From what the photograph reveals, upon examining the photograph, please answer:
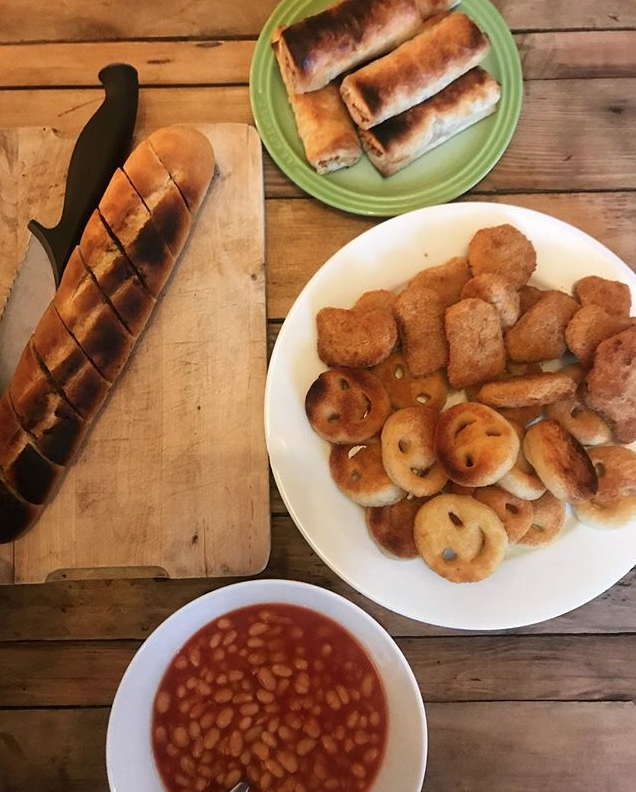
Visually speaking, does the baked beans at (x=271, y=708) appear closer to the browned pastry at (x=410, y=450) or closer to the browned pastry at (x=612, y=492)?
the browned pastry at (x=410, y=450)

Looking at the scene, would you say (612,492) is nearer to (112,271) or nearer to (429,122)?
(429,122)

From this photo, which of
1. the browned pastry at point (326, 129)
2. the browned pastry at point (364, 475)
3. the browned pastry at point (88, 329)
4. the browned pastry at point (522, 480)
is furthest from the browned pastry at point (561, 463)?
the browned pastry at point (88, 329)

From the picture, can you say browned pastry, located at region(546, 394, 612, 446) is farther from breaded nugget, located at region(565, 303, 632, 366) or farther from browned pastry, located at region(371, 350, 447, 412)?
browned pastry, located at region(371, 350, 447, 412)

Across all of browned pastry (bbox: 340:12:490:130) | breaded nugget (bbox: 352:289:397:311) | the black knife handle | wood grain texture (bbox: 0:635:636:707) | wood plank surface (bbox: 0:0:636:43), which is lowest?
wood grain texture (bbox: 0:635:636:707)

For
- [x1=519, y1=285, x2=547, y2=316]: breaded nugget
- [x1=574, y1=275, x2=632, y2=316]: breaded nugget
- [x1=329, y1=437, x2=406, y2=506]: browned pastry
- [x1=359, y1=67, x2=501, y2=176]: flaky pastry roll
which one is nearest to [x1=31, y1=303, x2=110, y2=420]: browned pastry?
[x1=329, y1=437, x2=406, y2=506]: browned pastry

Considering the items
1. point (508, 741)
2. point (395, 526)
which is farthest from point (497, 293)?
point (508, 741)

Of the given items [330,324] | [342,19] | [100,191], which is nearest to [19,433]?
[100,191]

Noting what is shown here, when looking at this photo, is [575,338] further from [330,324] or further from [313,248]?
[313,248]
